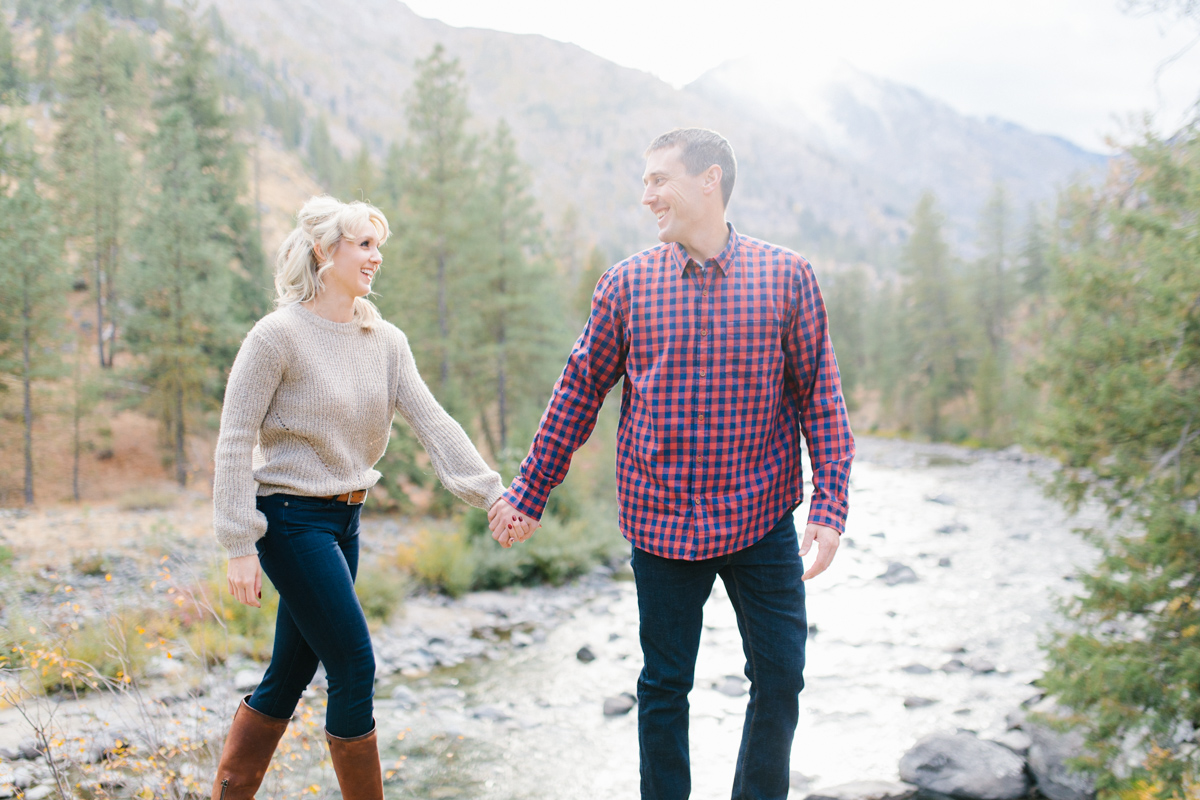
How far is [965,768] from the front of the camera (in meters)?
5.02

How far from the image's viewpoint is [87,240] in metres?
24.3

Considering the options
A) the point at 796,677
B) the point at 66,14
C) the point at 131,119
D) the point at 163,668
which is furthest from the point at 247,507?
the point at 66,14

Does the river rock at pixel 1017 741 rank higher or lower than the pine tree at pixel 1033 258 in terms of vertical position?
lower

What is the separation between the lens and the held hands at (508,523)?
2.66 m

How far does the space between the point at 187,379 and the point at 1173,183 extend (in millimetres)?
19311

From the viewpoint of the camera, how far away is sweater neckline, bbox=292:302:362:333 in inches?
99.9

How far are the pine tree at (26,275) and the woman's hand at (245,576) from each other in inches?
629

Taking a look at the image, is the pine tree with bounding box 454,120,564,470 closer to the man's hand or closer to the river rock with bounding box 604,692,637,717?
the river rock with bounding box 604,692,637,717

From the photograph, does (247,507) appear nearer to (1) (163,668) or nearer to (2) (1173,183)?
(1) (163,668)

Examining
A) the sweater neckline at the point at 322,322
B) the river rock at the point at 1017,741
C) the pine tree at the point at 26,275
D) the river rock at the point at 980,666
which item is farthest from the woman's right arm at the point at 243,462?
the pine tree at the point at 26,275

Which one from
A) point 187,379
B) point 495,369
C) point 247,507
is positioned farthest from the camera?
point 495,369

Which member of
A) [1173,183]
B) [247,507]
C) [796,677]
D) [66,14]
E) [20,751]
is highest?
[66,14]

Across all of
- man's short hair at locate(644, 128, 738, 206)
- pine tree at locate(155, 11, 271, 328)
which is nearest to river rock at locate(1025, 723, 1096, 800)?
man's short hair at locate(644, 128, 738, 206)

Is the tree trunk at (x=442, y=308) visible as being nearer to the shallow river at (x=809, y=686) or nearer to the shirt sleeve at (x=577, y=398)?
the shallow river at (x=809, y=686)
